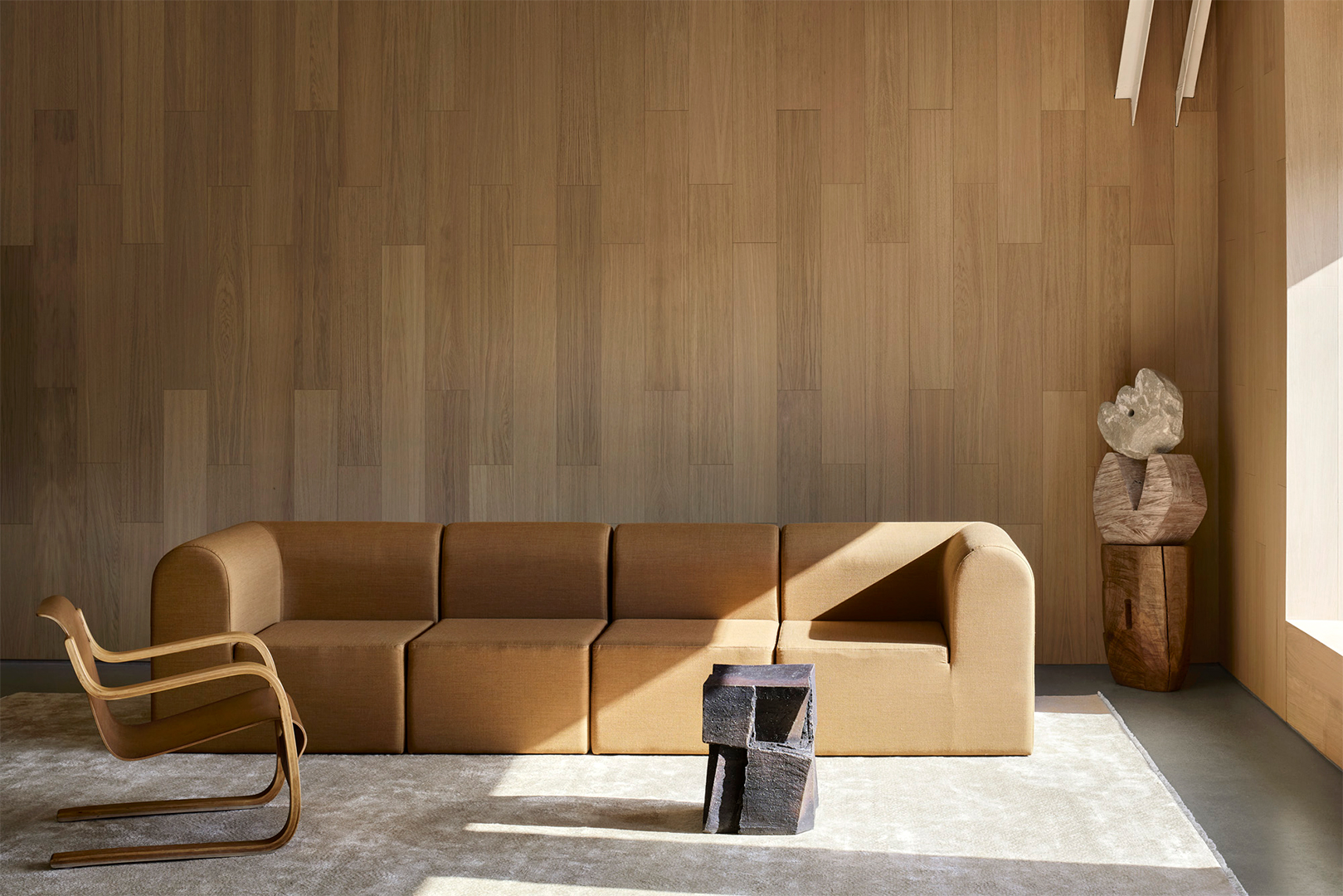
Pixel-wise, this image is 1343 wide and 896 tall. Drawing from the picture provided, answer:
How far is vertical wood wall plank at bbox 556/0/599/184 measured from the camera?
5633 mm

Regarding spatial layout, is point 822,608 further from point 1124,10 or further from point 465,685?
point 1124,10

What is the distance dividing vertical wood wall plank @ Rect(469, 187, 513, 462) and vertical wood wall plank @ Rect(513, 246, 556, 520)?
42mm

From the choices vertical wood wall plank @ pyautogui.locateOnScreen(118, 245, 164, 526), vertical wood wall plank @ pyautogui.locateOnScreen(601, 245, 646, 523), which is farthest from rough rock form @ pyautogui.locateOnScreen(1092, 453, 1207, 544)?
vertical wood wall plank @ pyautogui.locateOnScreen(118, 245, 164, 526)

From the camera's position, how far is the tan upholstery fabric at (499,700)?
4.18 meters

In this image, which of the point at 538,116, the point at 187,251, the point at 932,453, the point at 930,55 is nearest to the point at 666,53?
the point at 538,116

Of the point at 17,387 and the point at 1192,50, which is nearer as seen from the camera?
the point at 1192,50

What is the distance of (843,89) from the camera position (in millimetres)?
5578

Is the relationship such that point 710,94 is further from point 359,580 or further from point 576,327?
point 359,580

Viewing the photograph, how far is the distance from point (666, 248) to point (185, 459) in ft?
8.65

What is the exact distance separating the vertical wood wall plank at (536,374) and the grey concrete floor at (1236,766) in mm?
2018

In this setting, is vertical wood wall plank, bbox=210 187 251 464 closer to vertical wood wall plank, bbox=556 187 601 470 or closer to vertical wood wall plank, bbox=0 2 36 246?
vertical wood wall plank, bbox=0 2 36 246

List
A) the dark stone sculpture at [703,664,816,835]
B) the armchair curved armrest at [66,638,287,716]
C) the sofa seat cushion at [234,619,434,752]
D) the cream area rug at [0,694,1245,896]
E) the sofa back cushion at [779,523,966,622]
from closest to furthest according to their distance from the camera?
the cream area rug at [0,694,1245,896] < the armchair curved armrest at [66,638,287,716] < the dark stone sculpture at [703,664,816,835] < the sofa seat cushion at [234,619,434,752] < the sofa back cushion at [779,523,966,622]

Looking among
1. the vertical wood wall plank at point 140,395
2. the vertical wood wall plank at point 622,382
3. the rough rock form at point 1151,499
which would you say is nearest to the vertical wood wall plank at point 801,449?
the vertical wood wall plank at point 622,382

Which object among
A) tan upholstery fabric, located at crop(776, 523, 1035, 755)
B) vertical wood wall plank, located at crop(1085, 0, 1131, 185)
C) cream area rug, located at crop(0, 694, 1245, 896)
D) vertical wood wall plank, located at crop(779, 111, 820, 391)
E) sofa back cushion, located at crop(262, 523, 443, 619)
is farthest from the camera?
vertical wood wall plank, located at crop(779, 111, 820, 391)
